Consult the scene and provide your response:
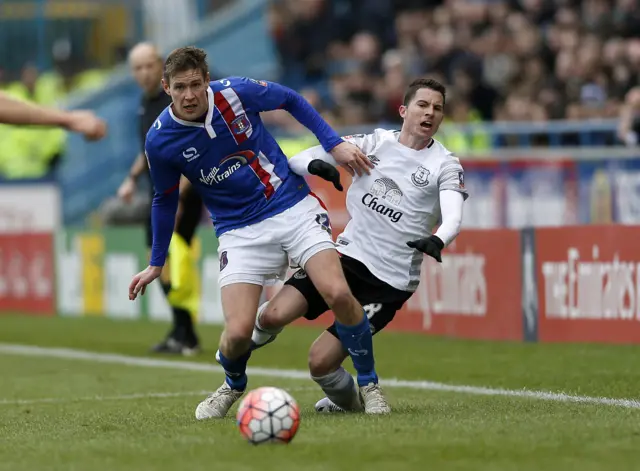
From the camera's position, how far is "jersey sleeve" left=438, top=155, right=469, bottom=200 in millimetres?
7906

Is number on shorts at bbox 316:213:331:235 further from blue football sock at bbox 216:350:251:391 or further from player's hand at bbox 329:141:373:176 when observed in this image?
blue football sock at bbox 216:350:251:391

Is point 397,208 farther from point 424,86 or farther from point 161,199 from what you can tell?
point 161,199

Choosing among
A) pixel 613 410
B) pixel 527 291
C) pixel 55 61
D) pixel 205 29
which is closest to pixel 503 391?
pixel 613 410

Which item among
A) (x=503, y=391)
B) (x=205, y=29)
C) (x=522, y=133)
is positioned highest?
(x=205, y=29)

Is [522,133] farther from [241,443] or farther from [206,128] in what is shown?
[241,443]

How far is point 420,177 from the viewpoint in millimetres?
8102

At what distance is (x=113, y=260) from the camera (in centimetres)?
1842

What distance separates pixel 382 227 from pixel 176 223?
476cm

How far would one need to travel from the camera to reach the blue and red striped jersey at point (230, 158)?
25.3 ft

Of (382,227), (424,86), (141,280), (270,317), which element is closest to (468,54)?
(424,86)

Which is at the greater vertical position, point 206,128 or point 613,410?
point 206,128

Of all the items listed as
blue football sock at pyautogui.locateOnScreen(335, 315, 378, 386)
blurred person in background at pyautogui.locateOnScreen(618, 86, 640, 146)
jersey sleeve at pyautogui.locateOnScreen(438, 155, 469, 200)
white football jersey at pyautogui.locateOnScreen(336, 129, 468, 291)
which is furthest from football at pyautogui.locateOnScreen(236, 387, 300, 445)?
blurred person in background at pyautogui.locateOnScreen(618, 86, 640, 146)

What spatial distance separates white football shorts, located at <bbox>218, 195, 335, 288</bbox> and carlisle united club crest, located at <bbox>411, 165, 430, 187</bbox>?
2.01 feet

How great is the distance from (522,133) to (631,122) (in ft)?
5.78
